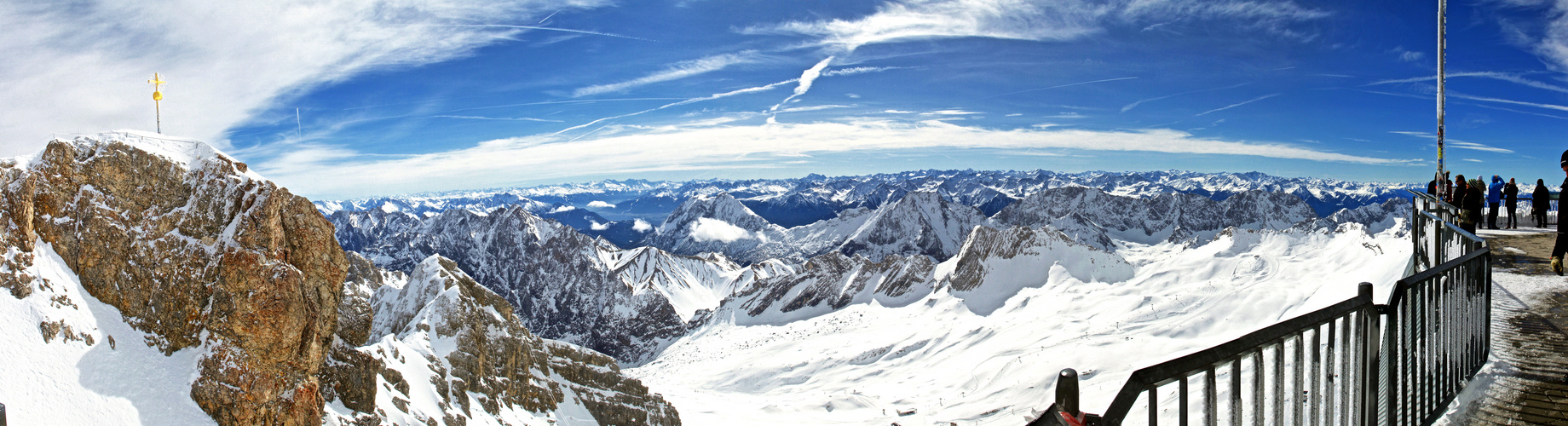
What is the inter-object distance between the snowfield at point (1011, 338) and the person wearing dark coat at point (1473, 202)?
3112 cm

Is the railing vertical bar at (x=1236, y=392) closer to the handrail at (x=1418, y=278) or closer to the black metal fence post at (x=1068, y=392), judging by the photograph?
the black metal fence post at (x=1068, y=392)

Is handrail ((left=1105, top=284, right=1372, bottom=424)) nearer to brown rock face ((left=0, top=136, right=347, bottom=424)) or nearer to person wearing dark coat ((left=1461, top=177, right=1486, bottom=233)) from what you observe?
person wearing dark coat ((left=1461, top=177, right=1486, bottom=233))

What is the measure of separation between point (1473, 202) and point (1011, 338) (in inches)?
3527

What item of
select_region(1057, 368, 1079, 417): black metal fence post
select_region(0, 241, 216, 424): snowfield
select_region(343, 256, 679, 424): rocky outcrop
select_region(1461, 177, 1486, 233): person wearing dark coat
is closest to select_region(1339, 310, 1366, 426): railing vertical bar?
select_region(1057, 368, 1079, 417): black metal fence post

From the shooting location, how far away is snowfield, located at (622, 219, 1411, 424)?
251 feet

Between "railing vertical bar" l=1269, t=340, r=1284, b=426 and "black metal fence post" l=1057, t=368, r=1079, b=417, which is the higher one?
"black metal fence post" l=1057, t=368, r=1079, b=417

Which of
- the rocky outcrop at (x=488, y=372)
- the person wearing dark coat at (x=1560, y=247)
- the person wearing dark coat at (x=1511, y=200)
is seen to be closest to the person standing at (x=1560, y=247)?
the person wearing dark coat at (x=1560, y=247)

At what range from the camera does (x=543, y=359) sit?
89.8 meters

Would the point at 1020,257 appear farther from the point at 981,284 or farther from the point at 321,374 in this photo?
the point at 321,374

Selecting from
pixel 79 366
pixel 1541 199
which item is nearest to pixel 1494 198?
pixel 1541 199

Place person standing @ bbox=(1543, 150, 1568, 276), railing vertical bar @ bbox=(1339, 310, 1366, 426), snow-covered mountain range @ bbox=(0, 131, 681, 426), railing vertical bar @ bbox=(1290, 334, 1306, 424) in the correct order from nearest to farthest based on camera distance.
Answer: railing vertical bar @ bbox=(1290, 334, 1306, 424) → railing vertical bar @ bbox=(1339, 310, 1366, 426) → person standing @ bbox=(1543, 150, 1568, 276) → snow-covered mountain range @ bbox=(0, 131, 681, 426)

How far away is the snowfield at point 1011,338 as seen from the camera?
7650cm

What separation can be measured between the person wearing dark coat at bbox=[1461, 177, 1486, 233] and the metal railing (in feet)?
33.3

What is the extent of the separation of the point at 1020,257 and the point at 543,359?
352 ft
